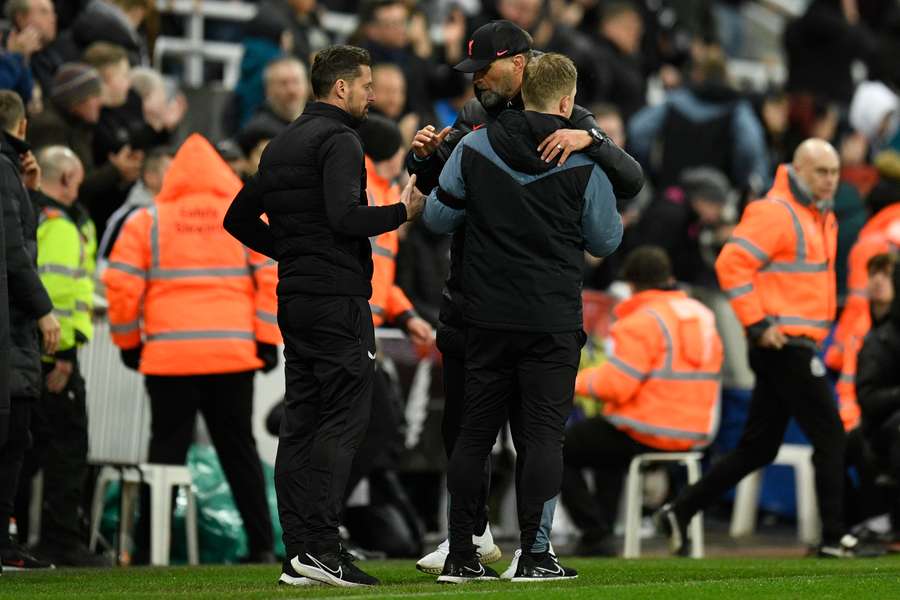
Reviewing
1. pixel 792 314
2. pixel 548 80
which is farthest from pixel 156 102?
→ pixel 548 80

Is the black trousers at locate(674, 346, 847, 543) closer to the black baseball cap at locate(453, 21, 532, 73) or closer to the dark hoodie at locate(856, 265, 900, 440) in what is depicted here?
the dark hoodie at locate(856, 265, 900, 440)

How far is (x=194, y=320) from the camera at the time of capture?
1173 cm

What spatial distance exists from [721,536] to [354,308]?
6.84 meters

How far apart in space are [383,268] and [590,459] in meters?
1.95

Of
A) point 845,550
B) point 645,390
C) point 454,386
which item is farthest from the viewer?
point 645,390

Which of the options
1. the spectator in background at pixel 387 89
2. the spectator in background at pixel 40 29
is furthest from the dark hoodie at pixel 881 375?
the spectator in background at pixel 40 29

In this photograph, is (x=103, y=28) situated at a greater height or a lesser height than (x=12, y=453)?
greater

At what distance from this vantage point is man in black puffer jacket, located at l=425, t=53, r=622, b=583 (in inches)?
347

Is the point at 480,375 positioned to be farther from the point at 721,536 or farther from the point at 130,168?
the point at 721,536

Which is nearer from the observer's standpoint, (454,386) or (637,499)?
(454,386)

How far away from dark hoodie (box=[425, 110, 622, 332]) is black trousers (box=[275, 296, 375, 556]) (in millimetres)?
521

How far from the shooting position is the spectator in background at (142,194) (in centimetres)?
1281

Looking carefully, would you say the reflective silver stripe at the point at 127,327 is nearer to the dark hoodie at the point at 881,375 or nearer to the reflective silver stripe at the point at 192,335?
the reflective silver stripe at the point at 192,335

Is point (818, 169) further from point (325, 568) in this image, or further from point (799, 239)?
point (325, 568)
